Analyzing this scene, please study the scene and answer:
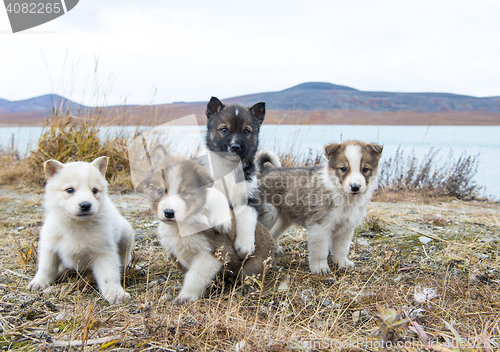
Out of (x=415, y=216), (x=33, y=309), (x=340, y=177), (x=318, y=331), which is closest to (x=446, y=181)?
(x=415, y=216)

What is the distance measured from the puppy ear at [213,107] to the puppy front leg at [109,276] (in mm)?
1652

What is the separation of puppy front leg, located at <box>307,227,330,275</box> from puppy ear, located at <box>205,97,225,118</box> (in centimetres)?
161

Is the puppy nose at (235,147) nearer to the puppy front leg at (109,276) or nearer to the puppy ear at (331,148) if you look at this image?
the puppy ear at (331,148)

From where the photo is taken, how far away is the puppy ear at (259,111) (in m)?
3.85

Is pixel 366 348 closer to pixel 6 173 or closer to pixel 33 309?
pixel 33 309

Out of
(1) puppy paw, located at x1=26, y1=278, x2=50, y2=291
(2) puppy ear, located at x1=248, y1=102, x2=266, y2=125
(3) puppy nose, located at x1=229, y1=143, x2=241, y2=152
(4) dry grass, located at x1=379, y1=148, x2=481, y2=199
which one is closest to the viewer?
(1) puppy paw, located at x1=26, y1=278, x2=50, y2=291

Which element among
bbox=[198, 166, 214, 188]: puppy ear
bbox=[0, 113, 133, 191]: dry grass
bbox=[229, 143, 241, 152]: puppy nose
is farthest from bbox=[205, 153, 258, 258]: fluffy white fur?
bbox=[0, 113, 133, 191]: dry grass

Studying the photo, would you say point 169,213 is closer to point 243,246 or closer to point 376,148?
point 243,246

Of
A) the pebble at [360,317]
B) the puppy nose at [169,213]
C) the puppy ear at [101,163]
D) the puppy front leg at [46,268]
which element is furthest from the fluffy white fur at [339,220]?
the puppy front leg at [46,268]

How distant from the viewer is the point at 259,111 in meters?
3.89

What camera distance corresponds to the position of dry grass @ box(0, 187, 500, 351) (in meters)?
2.18

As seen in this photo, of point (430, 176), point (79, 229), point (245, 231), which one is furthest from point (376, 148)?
point (430, 176)

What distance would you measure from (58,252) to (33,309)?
2.04ft

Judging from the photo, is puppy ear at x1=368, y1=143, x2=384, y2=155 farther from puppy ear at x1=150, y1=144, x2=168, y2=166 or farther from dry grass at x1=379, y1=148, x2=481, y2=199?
dry grass at x1=379, y1=148, x2=481, y2=199
